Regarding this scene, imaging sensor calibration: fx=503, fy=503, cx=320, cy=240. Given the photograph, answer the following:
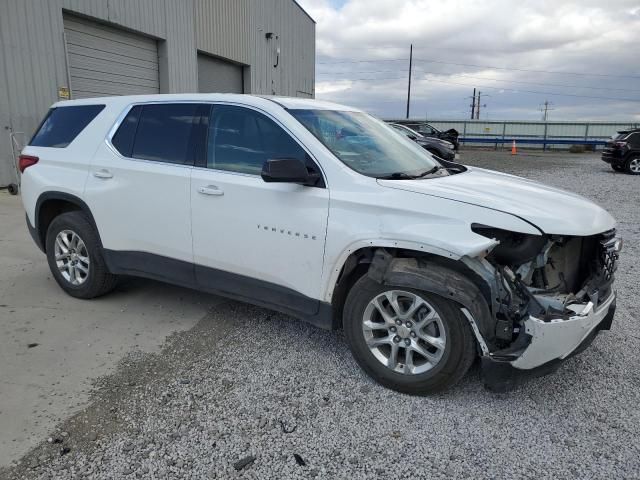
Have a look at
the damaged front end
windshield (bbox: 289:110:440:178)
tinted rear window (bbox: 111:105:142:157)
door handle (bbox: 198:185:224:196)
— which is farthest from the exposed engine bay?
tinted rear window (bbox: 111:105:142:157)

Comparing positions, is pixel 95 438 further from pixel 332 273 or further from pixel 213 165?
pixel 213 165

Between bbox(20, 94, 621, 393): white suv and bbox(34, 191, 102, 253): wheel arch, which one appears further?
bbox(34, 191, 102, 253): wheel arch

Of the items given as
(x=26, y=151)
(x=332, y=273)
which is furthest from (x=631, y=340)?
(x=26, y=151)

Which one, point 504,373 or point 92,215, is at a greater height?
point 92,215

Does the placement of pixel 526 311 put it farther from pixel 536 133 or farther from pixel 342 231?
pixel 536 133

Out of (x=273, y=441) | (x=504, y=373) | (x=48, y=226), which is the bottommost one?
(x=273, y=441)

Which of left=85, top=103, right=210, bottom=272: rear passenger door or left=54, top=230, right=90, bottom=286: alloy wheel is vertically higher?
left=85, top=103, right=210, bottom=272: rear passenger door

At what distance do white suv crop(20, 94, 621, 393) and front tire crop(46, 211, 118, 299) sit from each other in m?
0.02

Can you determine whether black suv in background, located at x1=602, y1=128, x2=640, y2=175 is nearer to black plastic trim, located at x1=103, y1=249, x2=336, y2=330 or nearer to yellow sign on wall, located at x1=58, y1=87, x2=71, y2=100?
yellow sign on wall, located at x1=58, y1=87, x2=71, y2=100

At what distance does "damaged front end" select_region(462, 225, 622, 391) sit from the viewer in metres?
2.78

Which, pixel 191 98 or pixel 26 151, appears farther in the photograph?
pixel 26 151

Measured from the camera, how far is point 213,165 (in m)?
3.79

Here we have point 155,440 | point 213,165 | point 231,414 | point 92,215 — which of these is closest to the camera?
point 155,440

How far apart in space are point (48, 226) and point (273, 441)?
3.44 m
